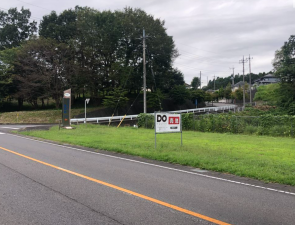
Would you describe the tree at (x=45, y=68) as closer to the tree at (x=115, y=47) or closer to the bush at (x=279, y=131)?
the tree at (x=115, y=47)

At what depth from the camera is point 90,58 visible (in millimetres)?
49531

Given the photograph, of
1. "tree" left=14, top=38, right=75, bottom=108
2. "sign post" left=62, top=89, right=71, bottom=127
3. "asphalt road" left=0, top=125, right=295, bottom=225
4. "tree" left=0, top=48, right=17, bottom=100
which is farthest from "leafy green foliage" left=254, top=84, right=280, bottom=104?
"asphalt road" left=0, top=125, right=295, bottom=225

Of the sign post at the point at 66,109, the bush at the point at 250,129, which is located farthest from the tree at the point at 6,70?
the bush at the point at 250,129

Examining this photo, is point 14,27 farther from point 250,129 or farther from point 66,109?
point 250,129

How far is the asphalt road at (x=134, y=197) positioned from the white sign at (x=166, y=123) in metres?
4.19

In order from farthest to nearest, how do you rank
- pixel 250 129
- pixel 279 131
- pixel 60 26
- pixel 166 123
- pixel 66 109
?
pixel 60 26, pixel 66 109, pixel 250 129, pixel 279 131, pixel 166 123

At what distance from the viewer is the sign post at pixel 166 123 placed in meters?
13.1

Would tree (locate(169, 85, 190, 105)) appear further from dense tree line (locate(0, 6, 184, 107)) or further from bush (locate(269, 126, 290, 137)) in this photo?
bush (locate(269, 126, 290, 137))

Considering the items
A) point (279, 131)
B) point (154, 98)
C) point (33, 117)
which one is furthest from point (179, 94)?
point (279, 131)

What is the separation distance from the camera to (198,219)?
4602 mm

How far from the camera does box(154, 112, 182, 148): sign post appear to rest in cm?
1306

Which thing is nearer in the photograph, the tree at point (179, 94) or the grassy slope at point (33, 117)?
the grassy slope at point (33, 117)

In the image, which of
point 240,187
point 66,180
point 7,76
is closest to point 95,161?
point 66,180

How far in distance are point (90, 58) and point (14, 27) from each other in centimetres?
2710
